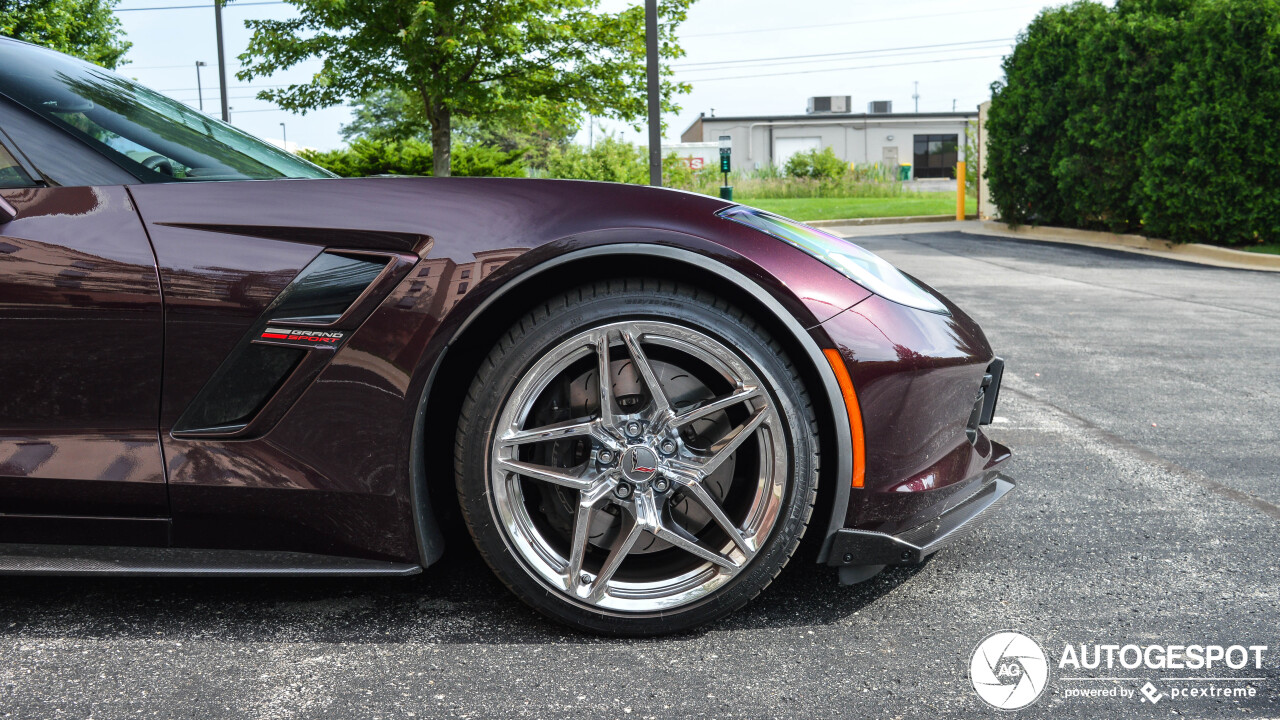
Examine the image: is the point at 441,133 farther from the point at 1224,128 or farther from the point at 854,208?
the point at 1224,128

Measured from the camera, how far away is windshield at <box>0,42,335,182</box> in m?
2.04

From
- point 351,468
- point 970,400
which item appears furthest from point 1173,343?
point 351,468

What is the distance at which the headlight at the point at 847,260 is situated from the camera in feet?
6.81

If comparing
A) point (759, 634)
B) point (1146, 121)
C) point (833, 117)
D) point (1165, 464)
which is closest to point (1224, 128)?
point (1146, 121)

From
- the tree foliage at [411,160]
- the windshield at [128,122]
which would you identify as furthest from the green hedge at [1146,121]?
the windshield at [128,122]

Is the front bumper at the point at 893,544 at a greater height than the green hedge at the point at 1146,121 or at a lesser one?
lesser

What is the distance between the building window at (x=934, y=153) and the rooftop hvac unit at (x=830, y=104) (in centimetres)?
564

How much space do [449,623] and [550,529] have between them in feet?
1.03

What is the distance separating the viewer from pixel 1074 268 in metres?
11.3

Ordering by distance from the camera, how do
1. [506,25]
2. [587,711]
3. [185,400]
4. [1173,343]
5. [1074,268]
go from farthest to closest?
[506,25] → [1074,268] → [1173,343] → [185,400] → [587,711]

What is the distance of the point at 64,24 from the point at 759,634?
2235 centimetres

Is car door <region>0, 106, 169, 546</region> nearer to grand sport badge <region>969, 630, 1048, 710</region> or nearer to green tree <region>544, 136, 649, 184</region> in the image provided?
grand sport badge <region>969, 630, 1048, 710</region>

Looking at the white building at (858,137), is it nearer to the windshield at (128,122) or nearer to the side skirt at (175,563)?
the windshield at (128,122)

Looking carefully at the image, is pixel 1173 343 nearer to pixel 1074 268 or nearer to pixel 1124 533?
pixel 1124 533
